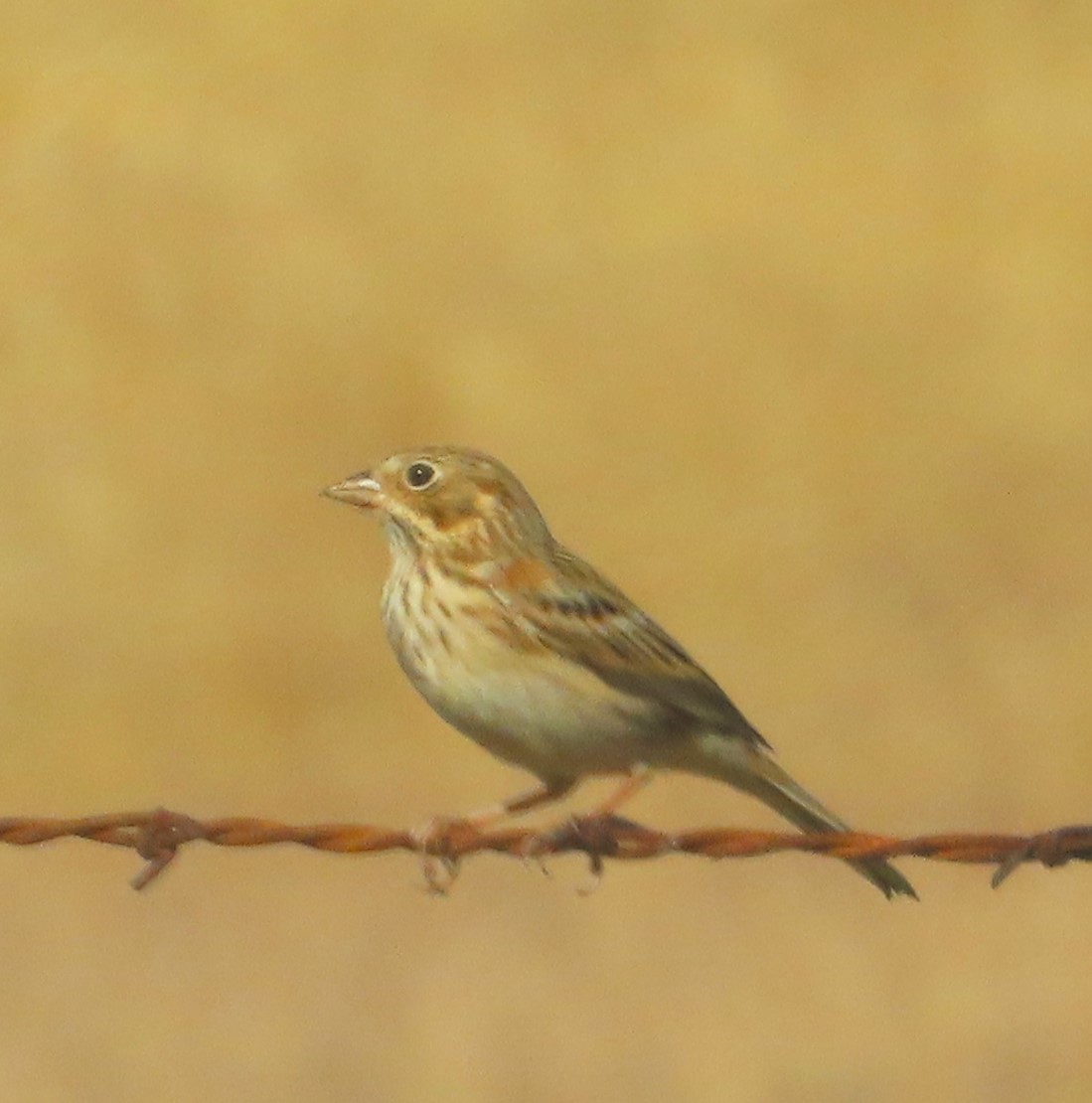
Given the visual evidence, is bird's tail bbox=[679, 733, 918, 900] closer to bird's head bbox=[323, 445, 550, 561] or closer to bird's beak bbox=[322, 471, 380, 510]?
bird's head bbox=[323, 445, 550, 561]

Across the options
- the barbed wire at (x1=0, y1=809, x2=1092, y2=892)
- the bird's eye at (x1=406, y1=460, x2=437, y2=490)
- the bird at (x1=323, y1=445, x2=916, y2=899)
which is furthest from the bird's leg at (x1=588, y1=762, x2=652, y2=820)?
the bird's eye at (x1=406, y1=460, x2=437, y2=490)

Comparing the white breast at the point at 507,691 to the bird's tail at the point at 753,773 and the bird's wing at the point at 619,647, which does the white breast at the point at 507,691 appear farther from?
the bird's tail at the point at 753,773

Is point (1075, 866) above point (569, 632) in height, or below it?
below

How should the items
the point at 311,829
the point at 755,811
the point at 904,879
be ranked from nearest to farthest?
the point at 311,829
the point at 904,879
the point at 755,811

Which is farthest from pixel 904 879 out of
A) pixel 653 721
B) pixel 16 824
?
pixel 16 824

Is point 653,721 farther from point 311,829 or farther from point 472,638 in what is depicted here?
point 311,829

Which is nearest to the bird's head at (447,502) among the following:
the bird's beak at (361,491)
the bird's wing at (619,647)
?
the bird's beak at (361,491)
